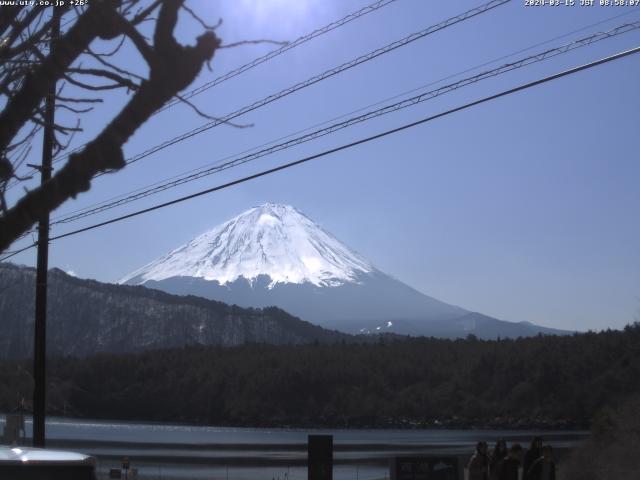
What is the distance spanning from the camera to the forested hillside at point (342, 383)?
4154 inches

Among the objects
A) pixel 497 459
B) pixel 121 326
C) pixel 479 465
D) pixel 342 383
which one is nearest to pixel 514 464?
pixel 479 465

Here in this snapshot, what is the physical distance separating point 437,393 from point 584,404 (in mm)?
22456

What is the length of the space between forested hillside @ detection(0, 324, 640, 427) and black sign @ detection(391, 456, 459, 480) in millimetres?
87924

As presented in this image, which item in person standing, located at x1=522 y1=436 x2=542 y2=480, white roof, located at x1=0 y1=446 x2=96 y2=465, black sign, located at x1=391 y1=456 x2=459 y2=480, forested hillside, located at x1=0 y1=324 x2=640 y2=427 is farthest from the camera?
forested hillside, located at x1=0 y1=324 x2=640 y2=427

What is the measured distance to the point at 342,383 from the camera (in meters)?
125

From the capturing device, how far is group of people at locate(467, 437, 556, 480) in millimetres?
A: 14594

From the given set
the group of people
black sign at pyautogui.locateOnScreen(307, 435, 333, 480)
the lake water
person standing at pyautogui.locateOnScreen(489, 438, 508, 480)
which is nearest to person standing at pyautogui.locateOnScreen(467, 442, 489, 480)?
the group of people

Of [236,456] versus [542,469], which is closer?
[542,469]

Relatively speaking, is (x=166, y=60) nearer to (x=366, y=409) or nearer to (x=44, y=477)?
(x=44, y=477)

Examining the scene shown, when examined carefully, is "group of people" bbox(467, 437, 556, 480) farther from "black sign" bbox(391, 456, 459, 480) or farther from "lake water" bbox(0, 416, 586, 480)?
"lake water" bbox(0, 416, 586, 480)

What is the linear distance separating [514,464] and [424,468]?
134 centimetres

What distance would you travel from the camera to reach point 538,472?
48.1ft

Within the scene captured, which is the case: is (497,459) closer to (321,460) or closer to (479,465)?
(479,465)

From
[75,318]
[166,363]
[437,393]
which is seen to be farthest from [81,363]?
[75,318]
